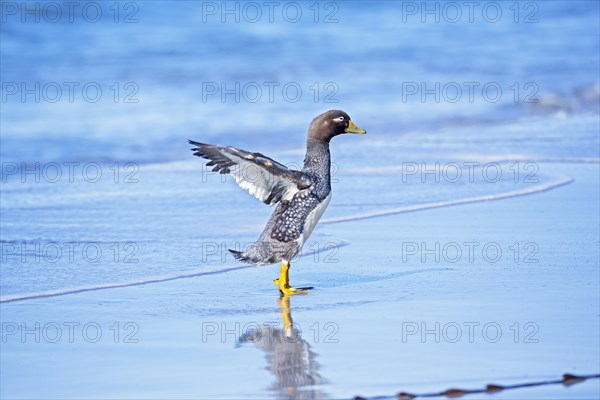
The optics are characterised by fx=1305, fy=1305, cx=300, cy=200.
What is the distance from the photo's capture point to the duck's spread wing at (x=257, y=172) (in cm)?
767

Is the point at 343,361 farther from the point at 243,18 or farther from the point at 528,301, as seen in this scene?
the point at 243,18

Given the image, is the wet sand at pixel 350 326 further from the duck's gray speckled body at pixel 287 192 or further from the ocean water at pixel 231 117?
the ocean water at pixel 231 117

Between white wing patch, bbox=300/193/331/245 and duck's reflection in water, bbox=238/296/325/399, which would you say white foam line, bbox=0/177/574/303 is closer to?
white wing patch, bbox=300/193/331/245

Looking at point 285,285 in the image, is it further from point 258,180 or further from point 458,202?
point 458,202

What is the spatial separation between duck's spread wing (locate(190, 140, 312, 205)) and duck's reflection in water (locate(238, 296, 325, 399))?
953 millimetres

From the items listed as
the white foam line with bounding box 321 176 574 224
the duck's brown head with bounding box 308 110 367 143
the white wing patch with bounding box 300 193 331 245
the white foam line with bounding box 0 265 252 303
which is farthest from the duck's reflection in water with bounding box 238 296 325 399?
the white foam line with bounding box 321 176 574 224

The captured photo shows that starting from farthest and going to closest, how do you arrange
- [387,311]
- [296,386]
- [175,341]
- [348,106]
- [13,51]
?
[13,51], [348,106], [387,311], [175,341], [296,386]

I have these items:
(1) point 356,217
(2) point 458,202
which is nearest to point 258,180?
(1) point 356,217

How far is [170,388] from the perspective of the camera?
5742mm

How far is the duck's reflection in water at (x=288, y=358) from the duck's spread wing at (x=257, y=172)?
953 millimetres

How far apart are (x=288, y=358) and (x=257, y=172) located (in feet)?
6.24

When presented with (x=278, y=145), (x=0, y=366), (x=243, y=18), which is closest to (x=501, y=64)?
(x=278, y=145)

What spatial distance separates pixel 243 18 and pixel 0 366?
28.1 metres

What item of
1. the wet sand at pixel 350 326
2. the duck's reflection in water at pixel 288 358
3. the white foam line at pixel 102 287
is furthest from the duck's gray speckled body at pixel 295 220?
the duck's reflection in water at pixel 288 358
